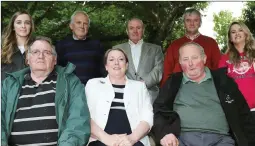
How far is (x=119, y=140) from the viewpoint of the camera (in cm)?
352

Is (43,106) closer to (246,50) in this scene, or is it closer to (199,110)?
(199,110)

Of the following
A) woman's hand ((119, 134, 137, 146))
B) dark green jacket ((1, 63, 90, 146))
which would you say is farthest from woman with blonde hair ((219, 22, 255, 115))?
dark green jacket ((1, 63, 90, 146))

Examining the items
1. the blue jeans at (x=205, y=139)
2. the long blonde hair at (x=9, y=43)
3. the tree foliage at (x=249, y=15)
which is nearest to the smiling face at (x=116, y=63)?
the blue jeans at (x=205, y=139)

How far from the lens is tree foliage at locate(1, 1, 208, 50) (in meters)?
9.47

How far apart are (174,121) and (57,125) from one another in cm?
110

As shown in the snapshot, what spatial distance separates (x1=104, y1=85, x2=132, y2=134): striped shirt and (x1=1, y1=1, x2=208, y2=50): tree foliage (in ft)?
18.3

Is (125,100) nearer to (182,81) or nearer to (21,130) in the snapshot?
(182,81)

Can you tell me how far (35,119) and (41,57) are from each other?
587 millimetres

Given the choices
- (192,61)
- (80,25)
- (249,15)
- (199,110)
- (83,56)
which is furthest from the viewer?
(249,15)

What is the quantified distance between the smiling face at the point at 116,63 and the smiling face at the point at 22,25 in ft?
4.00

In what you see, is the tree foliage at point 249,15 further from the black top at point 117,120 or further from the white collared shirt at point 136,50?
the black top at point 117,120

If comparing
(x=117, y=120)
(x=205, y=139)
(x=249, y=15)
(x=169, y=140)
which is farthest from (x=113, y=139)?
(x=249, y=15)

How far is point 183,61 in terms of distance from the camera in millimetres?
3820

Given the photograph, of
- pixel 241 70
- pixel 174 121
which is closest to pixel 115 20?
pixel 241 70
